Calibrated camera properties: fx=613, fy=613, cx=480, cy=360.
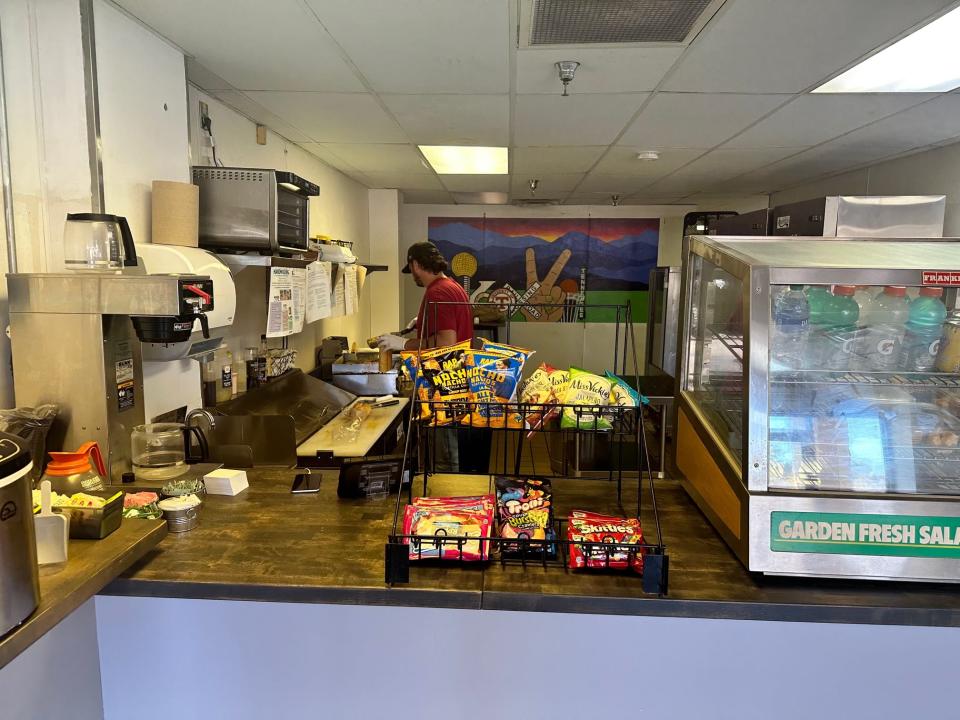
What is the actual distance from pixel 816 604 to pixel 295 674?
38.5 inches

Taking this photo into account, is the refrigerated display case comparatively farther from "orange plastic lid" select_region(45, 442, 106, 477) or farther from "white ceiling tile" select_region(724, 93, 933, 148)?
"white ceiling tile" select_region(724, 93, 933, 148)

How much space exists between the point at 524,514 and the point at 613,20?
150cm

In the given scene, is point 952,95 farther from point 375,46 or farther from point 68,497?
point 68,497

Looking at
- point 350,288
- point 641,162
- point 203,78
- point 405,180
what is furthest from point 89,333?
point 405,180

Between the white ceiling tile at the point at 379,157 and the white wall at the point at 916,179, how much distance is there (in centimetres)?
A: 314

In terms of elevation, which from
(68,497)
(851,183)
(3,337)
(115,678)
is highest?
(851,183)

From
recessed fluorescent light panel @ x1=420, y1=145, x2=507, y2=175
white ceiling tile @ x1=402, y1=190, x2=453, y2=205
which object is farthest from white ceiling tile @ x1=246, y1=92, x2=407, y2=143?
white ceiling tile @ x1=402, y1=190, x2=453, y2=205

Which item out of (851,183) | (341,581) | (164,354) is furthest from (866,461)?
(851,183)

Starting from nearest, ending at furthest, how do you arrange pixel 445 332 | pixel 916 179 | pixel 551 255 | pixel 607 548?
1. pixel 607 548
2. pixel 445 332
3. pixel 916 179
4. pixel 551 255

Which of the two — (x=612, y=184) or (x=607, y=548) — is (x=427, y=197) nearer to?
(x=612, y=184)

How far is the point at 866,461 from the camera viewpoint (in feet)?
3.89

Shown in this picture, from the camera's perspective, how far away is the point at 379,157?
13.3ft

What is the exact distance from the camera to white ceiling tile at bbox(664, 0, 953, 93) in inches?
69.7

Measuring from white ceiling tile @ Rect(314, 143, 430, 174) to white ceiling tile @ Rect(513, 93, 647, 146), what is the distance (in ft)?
2.61
